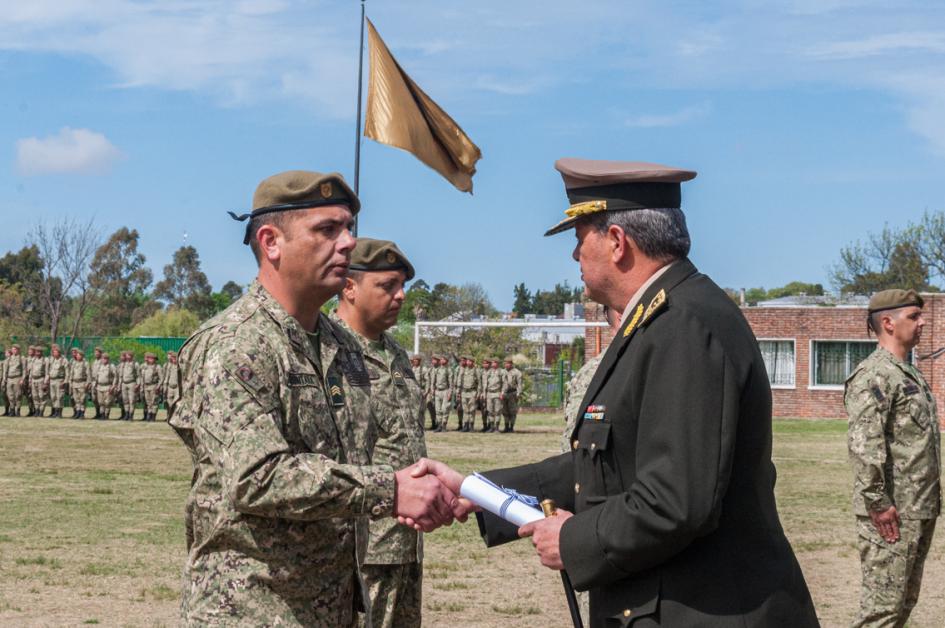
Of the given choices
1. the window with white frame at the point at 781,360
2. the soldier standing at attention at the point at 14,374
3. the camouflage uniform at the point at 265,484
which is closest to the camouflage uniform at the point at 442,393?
the soldier standing at attention at the point at 14,374

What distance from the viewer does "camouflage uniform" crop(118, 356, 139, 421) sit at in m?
35.5

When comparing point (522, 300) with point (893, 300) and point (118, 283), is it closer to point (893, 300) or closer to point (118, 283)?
point (118, 283)

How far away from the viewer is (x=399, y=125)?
12.4 m

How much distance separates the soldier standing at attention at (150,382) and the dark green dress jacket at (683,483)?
3350cm

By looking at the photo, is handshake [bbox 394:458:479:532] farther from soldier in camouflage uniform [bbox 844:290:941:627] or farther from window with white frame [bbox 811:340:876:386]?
window with white frame [bbox 811:340:876:386]

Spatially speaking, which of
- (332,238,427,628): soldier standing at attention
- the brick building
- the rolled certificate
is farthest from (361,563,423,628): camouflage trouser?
the brick building

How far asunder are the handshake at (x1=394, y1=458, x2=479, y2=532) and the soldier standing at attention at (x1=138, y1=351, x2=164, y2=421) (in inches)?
1289

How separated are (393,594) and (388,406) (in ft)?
2.91

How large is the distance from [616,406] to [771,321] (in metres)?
41.4

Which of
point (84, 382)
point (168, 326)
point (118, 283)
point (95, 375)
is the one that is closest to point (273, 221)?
point (95, 375)

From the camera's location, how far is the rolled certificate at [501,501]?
3.50 meters

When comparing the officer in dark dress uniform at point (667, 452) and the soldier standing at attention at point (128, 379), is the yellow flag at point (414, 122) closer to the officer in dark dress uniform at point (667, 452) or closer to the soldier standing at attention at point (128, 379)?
the officer in dark dress uniform at point (667, 452)

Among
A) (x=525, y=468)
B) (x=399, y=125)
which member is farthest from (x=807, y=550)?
(x=525, y=468)

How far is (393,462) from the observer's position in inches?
227
